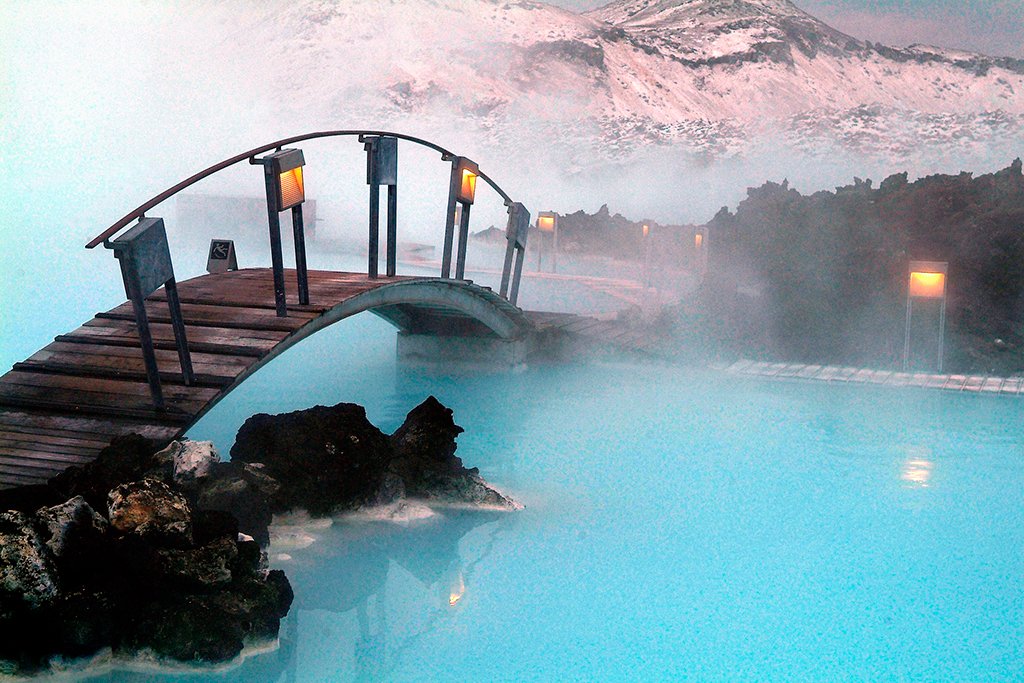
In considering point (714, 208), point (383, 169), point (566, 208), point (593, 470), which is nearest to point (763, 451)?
point (593, 470)

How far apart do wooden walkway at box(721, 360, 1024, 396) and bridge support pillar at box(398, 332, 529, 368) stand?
6.24ft

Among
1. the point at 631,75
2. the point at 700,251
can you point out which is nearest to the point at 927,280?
the point at 700,251

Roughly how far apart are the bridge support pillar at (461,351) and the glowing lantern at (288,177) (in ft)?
13.7

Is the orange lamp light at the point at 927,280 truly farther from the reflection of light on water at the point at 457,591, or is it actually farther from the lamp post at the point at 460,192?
the reflection of light on water at the point at 457,591

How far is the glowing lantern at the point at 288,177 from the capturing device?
5.72 meters

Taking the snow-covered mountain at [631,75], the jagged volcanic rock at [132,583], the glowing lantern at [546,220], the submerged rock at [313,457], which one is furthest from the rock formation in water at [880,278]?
the snow-covered mountain at [631,75]

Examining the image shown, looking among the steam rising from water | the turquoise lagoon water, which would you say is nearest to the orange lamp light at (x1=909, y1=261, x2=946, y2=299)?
the turquoise lagoon water

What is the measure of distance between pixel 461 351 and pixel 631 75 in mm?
22066

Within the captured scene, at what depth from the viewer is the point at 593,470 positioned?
675 cm

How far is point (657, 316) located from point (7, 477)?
26.2ft

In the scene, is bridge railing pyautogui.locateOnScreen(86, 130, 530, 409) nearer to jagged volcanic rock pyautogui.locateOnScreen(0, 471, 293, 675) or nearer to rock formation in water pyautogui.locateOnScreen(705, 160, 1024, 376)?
jagged volcanic rock pyautogui.locateOnScreen(0, 471, 293, 675)

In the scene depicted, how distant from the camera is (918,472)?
6.94 m

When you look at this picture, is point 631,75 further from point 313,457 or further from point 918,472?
point 313,457

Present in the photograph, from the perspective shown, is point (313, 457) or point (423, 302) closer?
point (313, 457)
